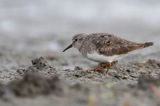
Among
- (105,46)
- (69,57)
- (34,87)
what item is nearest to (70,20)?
(69,57)

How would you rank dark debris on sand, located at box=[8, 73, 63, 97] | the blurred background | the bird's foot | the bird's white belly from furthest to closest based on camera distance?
1. the blurred background
2. the bird's foot
3. the bird's white belly
4. dark debris on sand, located at box=[8, 73, 63, 97]

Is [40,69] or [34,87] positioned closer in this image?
[34,87]

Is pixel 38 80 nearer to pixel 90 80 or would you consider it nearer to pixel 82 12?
pixel 90 80

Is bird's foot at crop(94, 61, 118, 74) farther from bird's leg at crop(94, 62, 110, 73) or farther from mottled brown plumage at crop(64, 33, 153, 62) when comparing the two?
mottled brown plumage at crop(64, 33, 153, 62)

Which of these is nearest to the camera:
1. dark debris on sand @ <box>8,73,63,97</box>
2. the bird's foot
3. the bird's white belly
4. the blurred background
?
dark debris on sand @ <box>8,73,63,97</box>

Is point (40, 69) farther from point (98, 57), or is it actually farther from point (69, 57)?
point (69, 57)

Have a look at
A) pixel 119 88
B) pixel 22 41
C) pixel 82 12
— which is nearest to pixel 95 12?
pixel 82 12

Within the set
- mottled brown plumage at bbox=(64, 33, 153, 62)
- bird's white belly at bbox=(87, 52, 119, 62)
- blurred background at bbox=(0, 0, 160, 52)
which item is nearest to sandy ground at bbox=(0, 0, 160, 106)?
blurred background at bbox=(0, 0, 160, 52)

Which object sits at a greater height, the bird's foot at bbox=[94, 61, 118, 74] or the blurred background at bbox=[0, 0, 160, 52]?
the blurred background at bbox=[0, 0, 160, 52]
